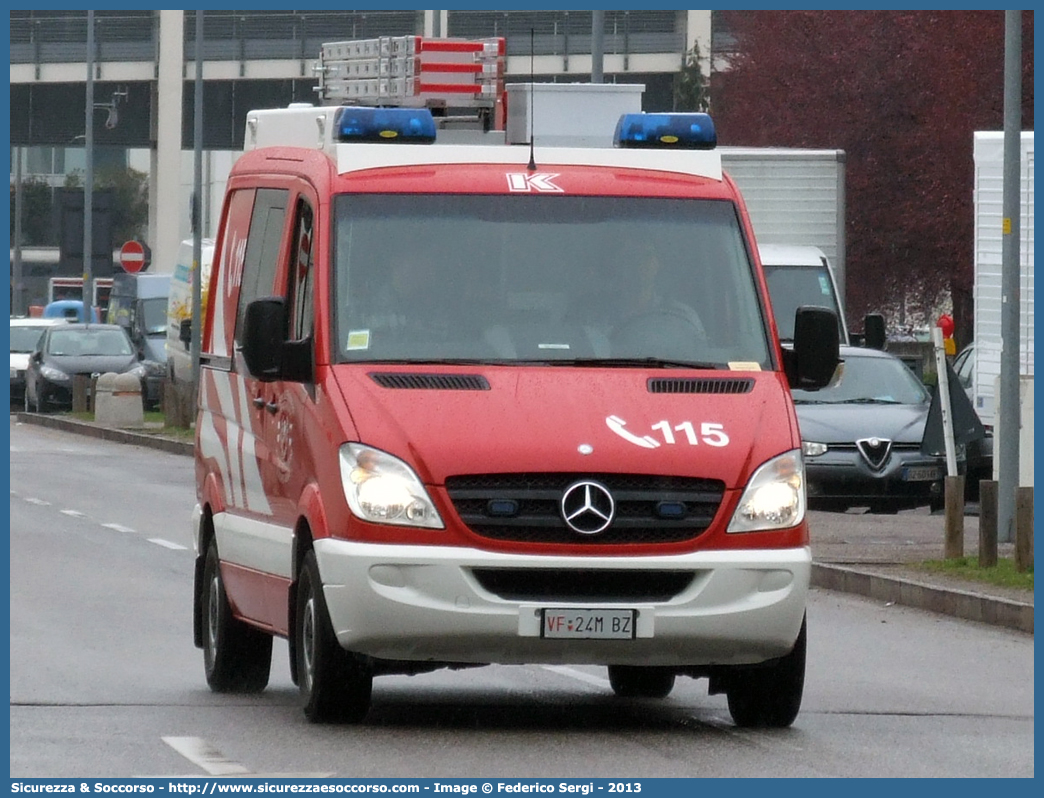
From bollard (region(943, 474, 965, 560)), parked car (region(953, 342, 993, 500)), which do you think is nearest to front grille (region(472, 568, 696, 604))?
bollard (region(943, 474, 965, 560))

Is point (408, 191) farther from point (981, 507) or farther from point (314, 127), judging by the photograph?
point (981, 507)

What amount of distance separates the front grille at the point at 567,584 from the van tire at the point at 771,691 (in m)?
0.73

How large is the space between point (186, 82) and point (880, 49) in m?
24.5

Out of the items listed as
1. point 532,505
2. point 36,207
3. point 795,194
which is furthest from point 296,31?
point 36,207

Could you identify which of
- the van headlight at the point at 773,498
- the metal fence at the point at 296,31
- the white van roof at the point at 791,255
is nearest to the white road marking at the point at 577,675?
the van headlight at the point at 773,498

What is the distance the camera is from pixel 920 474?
23047 millimetres

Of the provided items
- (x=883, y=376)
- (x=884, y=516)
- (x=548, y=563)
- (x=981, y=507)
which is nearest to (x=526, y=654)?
(x=548, y=563)

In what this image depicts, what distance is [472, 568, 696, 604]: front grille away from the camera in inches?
377

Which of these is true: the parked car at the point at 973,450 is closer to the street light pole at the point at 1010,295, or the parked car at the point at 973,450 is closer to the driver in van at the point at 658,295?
the street light pole at the point at 1010,295

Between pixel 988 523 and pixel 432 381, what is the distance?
7608 millimetres

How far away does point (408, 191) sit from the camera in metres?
10.6

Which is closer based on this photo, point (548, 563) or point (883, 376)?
point (548, 563)

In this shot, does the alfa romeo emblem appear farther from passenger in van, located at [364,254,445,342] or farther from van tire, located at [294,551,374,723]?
passenger in van, located at [364,254,445,342]

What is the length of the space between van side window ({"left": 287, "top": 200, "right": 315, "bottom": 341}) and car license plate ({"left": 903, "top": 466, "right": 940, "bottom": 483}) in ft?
42.3
